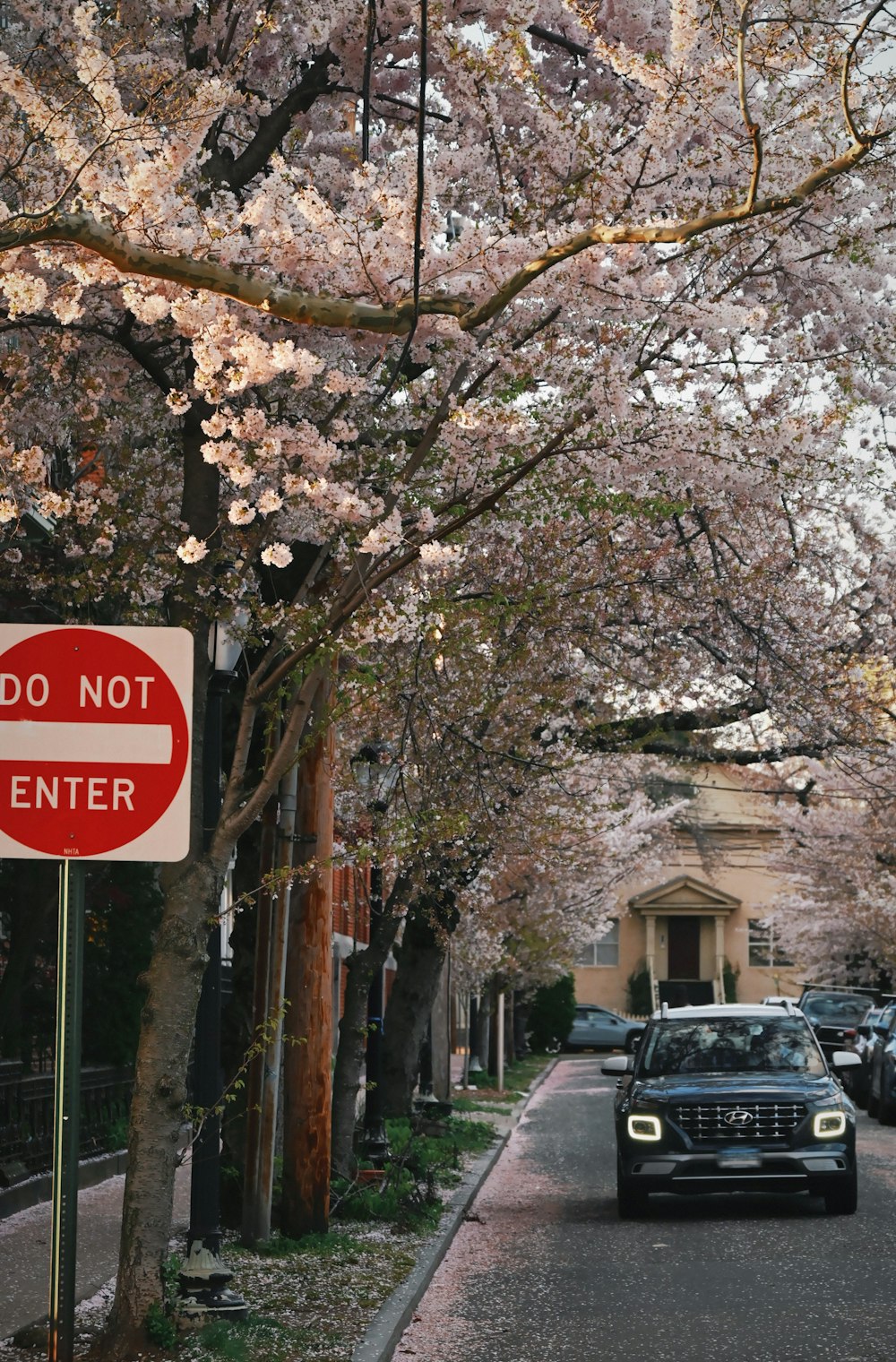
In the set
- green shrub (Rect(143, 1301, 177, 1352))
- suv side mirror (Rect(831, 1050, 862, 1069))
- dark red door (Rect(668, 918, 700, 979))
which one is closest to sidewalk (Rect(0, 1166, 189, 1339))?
green shrub (Rect(143, 1301, 177, 1352))

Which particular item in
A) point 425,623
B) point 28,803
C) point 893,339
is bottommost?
point 28,803

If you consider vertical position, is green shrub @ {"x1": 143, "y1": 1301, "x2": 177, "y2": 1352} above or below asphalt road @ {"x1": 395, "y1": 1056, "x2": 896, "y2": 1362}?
above

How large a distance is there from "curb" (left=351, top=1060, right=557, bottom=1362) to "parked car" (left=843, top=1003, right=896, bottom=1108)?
39.7 feet

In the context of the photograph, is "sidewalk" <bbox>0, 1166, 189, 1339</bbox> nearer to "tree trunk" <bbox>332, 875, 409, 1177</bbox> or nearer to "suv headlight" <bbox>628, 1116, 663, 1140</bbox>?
"tree trunk" <bbox>332, 875, 409, 1177</bbox>

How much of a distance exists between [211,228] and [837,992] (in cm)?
3322

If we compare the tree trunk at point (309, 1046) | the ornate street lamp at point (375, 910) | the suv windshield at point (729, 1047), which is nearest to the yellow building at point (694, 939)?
the ornate street lamp at point (375, 910)

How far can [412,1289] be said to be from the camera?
33.9 ft

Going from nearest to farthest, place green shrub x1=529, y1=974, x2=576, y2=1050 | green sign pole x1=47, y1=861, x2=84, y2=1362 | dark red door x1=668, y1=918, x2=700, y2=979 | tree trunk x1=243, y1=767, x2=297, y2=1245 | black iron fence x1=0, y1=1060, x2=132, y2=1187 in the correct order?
green sign pole x1=47, y1=861, x2=84, y2=1362
tree trunk x1=243, y1=767, x2=297, y2=1245
black iron fence x1=0, y1=1060, x2=132, y2=1187
green shrub x1=529, y1=974, x2=576, y2=1050
dark red door x1=668, y1=918, x2=700, y2=979

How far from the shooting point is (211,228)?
7566mm

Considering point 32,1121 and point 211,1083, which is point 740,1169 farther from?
point 211,1083

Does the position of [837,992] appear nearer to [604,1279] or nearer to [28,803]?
[604,1279]

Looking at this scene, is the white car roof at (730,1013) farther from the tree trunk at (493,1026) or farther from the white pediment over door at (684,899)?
the white pediment over door at (684,899)

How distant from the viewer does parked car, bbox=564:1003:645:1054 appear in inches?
2397

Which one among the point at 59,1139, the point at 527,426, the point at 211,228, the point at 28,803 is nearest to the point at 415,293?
the point at 211,228
